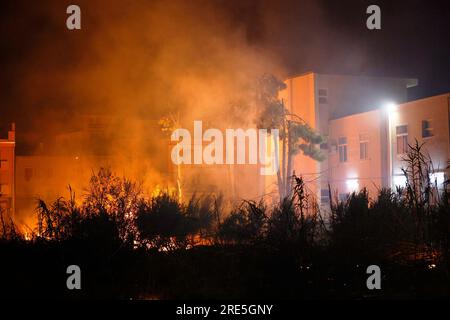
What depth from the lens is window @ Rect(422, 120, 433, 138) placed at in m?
19.3

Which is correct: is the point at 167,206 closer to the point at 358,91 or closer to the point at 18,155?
the point at 358,91

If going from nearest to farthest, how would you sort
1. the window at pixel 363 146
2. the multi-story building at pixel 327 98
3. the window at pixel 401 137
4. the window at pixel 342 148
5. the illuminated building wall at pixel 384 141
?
the illuminated building wall at pixel 384 141 → the window at pixel 401 137 → the window at pixel 363 146 → the window at pixel 342 148 → the multi-story building at pixel 327 98

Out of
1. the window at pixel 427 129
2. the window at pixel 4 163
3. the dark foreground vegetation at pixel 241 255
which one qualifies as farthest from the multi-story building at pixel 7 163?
the dark foreground vegetation at pixel 241 255

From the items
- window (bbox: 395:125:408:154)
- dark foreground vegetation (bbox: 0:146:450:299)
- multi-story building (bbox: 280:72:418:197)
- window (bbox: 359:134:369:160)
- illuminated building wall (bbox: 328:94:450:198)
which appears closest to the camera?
dark foreground vegetation (bbox: 0:146:450:299)

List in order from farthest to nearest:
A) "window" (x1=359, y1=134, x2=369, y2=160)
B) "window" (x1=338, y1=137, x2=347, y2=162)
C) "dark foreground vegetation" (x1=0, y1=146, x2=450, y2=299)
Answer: "window" (x1=338, y1=137, x2=347, y2=162) → "window" (x1=359, y1=134, x2=369, y2=160) → "dark foreground vegetation" (x1=0, y1=146, x2=450, y2=299)

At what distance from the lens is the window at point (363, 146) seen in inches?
894

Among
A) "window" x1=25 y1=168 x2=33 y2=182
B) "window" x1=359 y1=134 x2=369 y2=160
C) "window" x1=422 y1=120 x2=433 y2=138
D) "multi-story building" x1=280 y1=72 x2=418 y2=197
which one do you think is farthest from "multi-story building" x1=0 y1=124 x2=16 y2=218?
"window" x1=422 y1=120 x2=433 y2=138

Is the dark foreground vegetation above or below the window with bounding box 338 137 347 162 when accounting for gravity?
below

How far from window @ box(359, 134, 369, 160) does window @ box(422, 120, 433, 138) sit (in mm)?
3261

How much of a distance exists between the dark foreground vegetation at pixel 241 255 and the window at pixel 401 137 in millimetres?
13398

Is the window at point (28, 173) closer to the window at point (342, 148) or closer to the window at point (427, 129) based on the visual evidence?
the window at point (342, 148)

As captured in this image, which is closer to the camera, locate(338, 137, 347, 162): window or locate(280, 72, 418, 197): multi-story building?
locate(338, 137, 347, 162): window

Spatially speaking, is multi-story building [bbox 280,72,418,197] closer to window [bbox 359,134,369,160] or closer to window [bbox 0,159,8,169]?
window [bbox 359,134,369,160]
